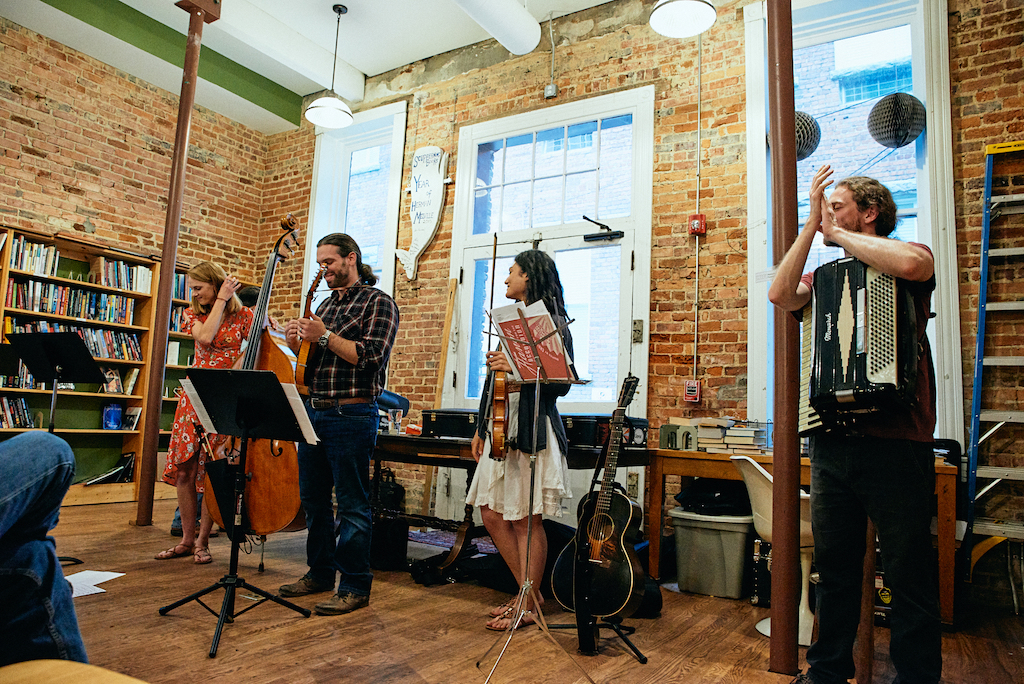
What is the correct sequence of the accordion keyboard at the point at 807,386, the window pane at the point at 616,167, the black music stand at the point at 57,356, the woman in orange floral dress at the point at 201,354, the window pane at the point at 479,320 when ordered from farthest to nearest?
1. the window pane at the point at 479,320
2. the window pane at the point at 616,167
3. the woman in orange floral dress at the point at 201,354
4. the black music stand at the point at 57,356
5. the accordion keyboard at the point at 807,386

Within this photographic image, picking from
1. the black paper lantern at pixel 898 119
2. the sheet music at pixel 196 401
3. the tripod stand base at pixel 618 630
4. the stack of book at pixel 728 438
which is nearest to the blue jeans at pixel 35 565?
the sheet music at pixel 196 401

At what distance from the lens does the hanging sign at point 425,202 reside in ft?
20.5

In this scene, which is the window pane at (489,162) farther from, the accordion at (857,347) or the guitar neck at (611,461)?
the accordion at (857,347)

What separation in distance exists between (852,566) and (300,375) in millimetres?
2292

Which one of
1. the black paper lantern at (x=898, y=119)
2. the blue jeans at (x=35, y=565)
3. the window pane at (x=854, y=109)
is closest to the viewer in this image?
the blue jeans at (x=35, y=565)

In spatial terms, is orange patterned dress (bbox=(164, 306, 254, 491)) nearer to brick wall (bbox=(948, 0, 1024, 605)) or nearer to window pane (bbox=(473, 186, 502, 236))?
window pane (bbox=(473, 186, 502, 236))

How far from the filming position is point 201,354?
377 centimetres

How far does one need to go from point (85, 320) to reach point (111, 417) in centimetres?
92

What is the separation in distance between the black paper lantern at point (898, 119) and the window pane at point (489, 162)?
→ 304 cm

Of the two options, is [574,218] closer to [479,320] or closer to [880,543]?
[479,320]

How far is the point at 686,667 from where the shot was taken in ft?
8.03

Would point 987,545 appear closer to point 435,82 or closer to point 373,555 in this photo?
point 373,555

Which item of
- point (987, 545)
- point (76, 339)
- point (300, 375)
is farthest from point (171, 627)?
point (987, 545)

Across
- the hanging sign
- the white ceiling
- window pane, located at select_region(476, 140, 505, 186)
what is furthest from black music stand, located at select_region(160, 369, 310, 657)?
the white ceiling
